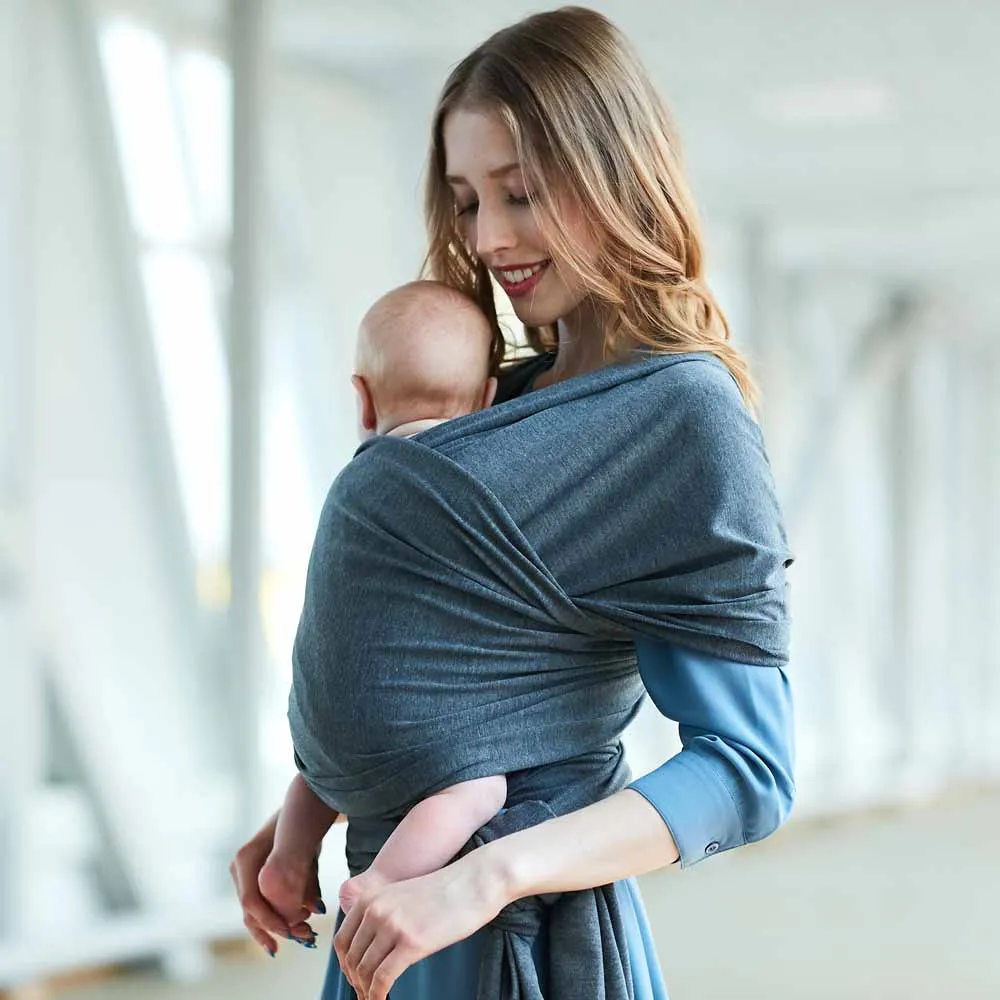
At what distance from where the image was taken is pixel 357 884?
1.22 meters

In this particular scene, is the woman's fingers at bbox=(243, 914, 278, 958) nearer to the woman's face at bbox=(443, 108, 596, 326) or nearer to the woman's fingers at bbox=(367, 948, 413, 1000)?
the woman's fingers at bbox=(367, 948, 413, 1000)

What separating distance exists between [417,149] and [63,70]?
3.99 feet

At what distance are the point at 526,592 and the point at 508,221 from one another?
0.34 metres

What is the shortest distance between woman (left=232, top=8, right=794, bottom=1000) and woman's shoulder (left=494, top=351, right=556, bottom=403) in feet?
0.24

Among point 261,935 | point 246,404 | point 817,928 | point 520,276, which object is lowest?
point 817,928

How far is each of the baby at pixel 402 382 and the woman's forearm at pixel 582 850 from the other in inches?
13.7

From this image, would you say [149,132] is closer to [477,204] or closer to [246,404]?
[246,404]

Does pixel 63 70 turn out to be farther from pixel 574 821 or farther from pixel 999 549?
pixel 999 549

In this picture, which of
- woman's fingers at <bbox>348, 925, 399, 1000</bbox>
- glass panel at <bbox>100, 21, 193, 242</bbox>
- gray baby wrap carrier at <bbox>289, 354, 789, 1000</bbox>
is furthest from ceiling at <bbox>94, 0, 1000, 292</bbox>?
woman's fingers at <bbox>348, 925, 399, 1000</bbox>

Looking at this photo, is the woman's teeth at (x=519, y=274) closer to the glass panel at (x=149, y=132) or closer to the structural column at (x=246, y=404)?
the structural column at (x=246, y=404)

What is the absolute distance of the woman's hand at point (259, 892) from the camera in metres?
1.48

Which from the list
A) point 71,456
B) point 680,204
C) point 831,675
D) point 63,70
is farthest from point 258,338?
point 831,675

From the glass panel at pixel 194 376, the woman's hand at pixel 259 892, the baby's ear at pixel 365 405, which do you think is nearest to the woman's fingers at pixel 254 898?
the woman's hand at pixel 259 892

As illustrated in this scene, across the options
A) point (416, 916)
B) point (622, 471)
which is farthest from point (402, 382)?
point (416, 916)
